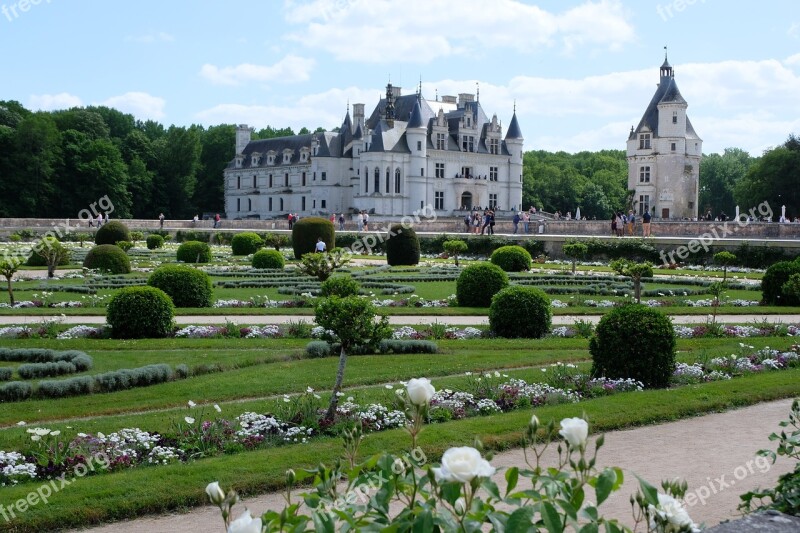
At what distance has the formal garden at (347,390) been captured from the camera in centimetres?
366

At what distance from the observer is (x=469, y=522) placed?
315 cm

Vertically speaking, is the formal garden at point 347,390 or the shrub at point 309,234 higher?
the shrub at point 309,234

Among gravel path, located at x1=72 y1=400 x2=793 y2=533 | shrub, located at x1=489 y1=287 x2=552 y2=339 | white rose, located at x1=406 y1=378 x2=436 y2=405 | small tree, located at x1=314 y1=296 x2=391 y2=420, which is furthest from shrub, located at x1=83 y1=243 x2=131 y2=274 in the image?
white rose, located at x1=406 y1=378 x2=436 y2=405

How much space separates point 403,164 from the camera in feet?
238

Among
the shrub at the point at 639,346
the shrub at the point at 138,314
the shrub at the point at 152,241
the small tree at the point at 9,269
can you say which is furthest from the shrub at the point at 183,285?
the shrub at the point at 152,241

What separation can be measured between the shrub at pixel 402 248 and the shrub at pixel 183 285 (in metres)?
13.5

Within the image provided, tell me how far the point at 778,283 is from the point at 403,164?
2133 inches

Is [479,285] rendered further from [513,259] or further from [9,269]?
[9,269]

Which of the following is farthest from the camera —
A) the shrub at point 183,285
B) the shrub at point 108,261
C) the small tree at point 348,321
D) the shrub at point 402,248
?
the shrub at point 402,248

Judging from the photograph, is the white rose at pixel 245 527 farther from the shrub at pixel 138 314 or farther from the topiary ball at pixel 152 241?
the topiary ball at pixel 152 241

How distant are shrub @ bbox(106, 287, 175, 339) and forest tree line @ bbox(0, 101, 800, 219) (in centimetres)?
5457

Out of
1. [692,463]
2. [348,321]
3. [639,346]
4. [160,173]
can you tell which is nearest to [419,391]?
[692,463]

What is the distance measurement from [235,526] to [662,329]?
28.7 feet


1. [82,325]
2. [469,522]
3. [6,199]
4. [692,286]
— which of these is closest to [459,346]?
[82,325]
